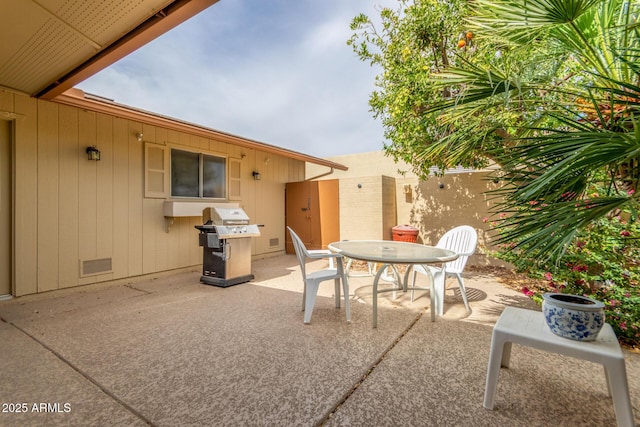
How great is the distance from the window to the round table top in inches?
141

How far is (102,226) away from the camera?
4422 millimetres

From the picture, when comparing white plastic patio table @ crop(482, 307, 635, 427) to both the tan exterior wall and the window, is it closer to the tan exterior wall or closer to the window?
the tan exterior wall

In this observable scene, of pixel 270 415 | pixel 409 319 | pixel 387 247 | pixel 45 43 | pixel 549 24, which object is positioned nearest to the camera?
pixel 270 415

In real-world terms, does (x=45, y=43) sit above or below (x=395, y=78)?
below

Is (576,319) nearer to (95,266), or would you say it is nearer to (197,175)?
(95,266)

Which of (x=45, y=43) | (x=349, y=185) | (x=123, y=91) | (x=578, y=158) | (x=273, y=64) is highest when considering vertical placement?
(x=273, y=64)

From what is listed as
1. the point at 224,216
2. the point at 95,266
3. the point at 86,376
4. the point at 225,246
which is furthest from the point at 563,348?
the point at 95,266

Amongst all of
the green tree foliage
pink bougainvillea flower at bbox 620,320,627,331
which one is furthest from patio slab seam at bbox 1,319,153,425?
pink bougainvillea flower at bbox 620,320,627,331

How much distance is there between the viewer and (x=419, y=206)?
6801 mm

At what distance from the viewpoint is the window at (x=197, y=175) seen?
5.44 m

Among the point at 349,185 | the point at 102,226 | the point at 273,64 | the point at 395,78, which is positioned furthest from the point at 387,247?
the point at 273,64

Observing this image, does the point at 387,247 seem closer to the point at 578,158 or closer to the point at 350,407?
the point at 350,407

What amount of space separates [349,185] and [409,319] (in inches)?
176

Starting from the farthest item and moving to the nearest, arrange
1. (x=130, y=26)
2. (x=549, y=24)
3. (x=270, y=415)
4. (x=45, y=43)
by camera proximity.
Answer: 1. (x=45, y=43)
2. (x=130, y=26)
3. (x=549, y=24)
4. (x=270, y=415)
